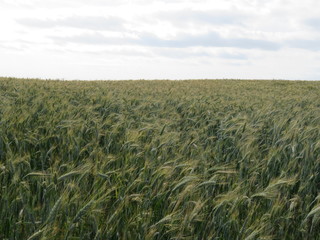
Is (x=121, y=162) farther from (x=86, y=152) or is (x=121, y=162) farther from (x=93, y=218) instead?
(x=93, y=218)

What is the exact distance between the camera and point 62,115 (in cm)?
575

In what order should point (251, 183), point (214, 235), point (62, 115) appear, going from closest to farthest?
point (214, 235) < point (251, 183) < point (62, 115)

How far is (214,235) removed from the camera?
270cm

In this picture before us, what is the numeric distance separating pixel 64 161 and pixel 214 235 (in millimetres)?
1937

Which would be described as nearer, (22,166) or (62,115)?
(22,166)

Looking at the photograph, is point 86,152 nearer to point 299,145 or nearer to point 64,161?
point 64,161

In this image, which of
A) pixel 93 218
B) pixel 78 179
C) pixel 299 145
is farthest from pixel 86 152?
pixel 299 145

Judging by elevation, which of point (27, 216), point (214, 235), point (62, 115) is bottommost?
point (214, 235)

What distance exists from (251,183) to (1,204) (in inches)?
87.9

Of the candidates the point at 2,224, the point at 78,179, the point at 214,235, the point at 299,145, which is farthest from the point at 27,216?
the point at 299,145

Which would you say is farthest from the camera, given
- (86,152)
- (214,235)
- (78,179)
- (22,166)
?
(86,152)

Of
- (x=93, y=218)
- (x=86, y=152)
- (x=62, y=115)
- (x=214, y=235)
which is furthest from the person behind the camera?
(x=62, y=115)

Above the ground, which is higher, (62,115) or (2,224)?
(62,115)

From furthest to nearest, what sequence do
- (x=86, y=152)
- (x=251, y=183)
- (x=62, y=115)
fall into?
(x=62, y=115) < (x=86, y=152) < (x=251, y=183)
